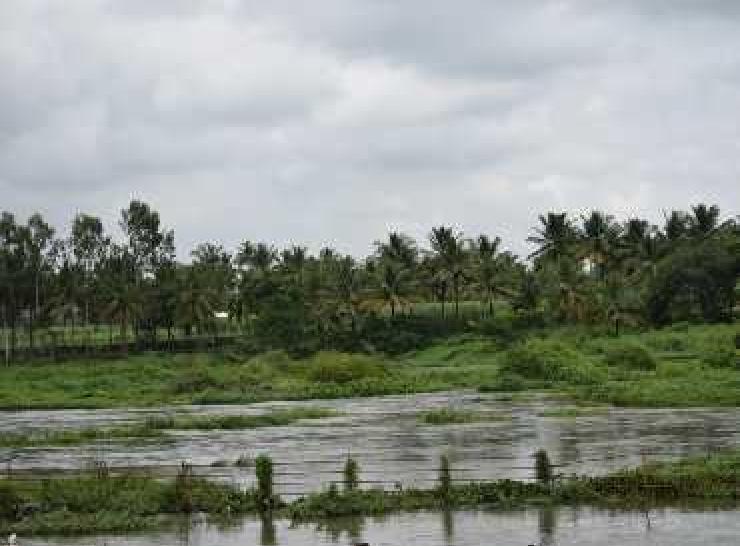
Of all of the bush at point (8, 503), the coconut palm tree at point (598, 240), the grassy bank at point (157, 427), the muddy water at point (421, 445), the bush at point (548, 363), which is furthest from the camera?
the coconut palm tree at point (598, 240)

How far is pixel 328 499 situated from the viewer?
2470 cm

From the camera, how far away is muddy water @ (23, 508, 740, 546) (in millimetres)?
21156

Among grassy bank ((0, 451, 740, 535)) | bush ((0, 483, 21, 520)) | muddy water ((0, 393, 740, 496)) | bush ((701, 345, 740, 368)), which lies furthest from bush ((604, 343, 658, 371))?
bush ((0, 483, 21, 520))

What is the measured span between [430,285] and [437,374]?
33.1m

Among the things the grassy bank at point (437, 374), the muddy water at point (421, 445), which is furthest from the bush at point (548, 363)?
the muddy water at point (421, 445)

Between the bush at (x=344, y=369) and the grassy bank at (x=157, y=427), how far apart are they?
2338 cm

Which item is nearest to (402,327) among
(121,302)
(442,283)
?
(442,283)

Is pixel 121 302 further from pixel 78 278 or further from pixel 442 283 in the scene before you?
pixel 442 283

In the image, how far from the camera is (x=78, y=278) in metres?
127

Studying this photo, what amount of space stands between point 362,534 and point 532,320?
3596 inches

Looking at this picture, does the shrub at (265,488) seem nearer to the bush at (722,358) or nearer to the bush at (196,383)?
the bush at (722,358)

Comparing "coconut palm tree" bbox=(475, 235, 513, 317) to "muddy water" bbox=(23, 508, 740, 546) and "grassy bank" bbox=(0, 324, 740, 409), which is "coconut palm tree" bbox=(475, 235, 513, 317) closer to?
"grassy bank" bbox=(0, 324, 740, 409)

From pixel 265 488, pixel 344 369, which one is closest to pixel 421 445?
pixel 265 488

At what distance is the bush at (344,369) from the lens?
291 feet
